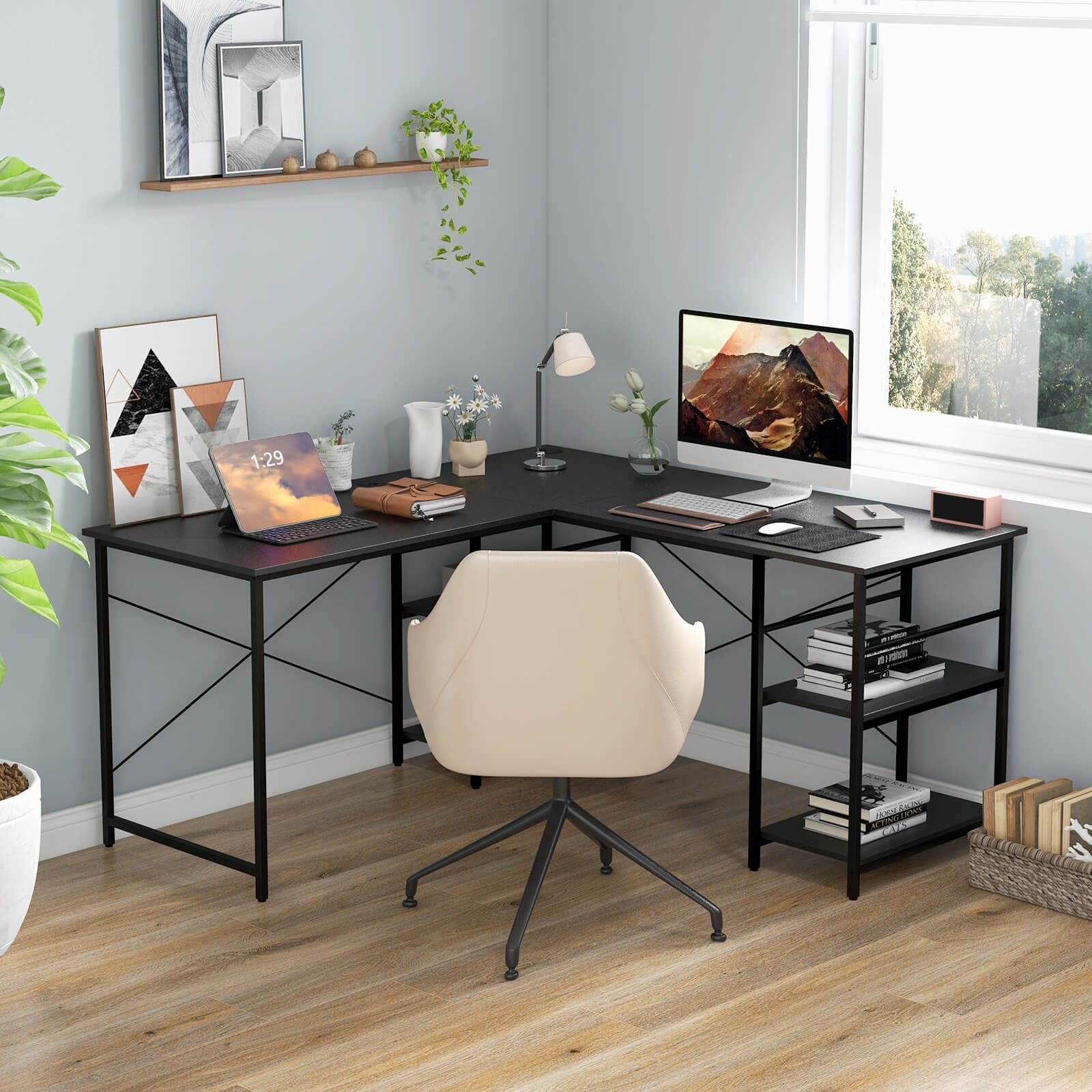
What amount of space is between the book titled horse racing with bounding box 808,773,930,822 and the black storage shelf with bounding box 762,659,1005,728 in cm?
18

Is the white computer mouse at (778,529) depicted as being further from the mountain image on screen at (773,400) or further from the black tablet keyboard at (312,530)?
the black tablet keyboard at (312,530)

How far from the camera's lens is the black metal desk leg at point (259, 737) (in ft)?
11.7

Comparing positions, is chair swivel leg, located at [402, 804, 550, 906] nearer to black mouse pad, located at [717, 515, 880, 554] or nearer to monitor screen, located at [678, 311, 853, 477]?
black mouse pad, located at [717, 515, 880, 554]

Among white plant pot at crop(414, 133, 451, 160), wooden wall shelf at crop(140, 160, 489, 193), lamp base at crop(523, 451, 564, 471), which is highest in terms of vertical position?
white plant pot at crop(414, 133, 451, 160)

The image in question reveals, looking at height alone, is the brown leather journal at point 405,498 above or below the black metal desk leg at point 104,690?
Result: above

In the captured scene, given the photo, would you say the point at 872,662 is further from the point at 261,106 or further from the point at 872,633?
the point at 261,106

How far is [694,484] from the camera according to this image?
4363mm

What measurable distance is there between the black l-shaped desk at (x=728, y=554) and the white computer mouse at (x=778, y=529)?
5 centimetres

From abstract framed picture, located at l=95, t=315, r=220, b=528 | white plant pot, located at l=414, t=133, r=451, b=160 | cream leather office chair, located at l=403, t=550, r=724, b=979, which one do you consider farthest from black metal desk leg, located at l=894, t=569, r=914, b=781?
abstract framed picture, located at l=95, t=315, r=220, b=528

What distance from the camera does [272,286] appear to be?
421 cm

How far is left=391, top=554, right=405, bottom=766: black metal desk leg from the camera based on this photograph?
457cm

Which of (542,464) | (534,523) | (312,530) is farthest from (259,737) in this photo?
(542,464)

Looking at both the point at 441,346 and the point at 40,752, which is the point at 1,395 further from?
the point at 441,346

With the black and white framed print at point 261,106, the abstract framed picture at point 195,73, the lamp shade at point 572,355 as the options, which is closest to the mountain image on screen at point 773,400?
the lamp shade at point 572,355
